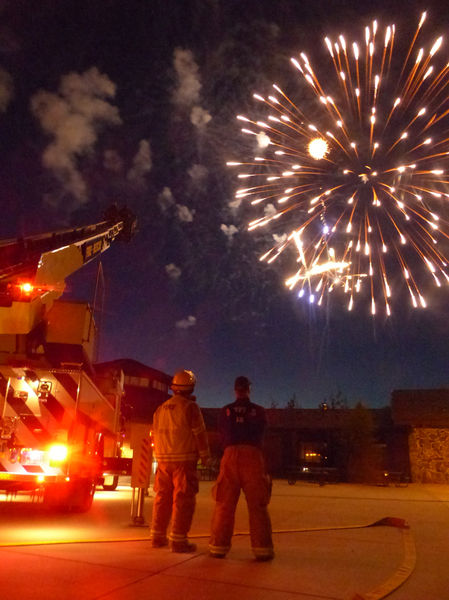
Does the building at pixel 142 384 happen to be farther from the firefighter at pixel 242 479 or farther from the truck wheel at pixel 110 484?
the firefighter at pixel 242 479

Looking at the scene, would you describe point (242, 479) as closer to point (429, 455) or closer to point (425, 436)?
point (429, 455)

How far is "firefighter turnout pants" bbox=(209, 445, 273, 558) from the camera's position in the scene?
4.26 meters

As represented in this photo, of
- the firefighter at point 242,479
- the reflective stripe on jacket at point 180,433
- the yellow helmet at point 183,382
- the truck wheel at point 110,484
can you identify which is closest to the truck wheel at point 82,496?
the reflective stripe on jacket at point 180,433

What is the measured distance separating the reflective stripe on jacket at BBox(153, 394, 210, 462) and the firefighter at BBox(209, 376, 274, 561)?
0.79 ft

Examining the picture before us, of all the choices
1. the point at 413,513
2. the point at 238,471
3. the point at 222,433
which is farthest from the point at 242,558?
the point at 413,513

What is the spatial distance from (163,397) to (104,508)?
27.4 m

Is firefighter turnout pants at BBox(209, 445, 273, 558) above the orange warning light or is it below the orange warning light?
A: below

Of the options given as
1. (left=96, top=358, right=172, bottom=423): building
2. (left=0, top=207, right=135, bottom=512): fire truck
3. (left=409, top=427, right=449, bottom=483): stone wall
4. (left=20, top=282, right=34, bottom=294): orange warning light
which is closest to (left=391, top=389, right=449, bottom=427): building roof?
(left=409, top=427, right=449, bottom=483): stone wall

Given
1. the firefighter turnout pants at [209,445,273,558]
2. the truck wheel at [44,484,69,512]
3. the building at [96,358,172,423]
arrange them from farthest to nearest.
Result: 1. the building at [96,358,172,423]
2. the truck wheel at [44,484,69,512]
3. the firefighter turnout pants at [209,445,273,558]

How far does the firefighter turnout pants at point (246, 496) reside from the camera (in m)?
4.26

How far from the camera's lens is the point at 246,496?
438 cm

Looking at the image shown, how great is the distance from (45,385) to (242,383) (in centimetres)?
392

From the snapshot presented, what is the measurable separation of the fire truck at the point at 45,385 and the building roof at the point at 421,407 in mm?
18385

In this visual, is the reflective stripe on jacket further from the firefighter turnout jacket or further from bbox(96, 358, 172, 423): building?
bbox(96, 358, 172, 423): building
